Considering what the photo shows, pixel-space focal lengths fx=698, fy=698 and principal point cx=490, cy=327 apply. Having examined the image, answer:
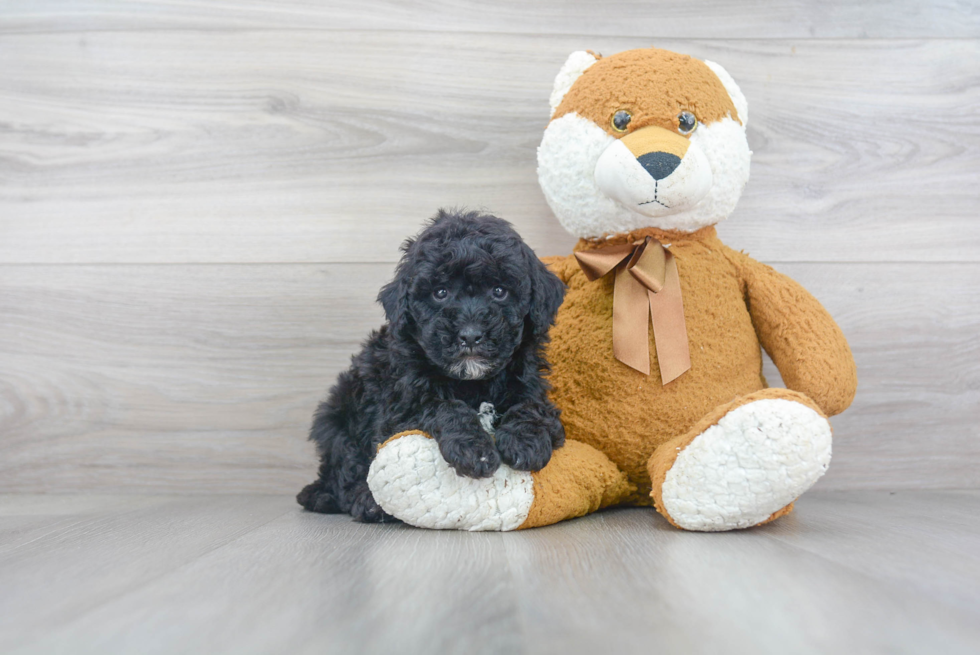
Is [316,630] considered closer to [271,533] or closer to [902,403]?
[271,533]

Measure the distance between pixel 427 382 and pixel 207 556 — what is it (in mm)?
376

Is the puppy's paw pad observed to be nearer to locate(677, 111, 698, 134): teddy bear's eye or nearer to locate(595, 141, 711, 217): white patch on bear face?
locate(595, 141, 711, 217): white patch on bear face

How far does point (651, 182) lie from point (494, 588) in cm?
66

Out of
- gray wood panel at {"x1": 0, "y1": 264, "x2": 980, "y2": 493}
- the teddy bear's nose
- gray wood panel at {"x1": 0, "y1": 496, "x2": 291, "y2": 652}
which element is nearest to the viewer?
gray wood panel at {"x1": 0, "y1": 496, "x2": 291, "y2": 652}

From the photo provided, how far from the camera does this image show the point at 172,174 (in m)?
1.51

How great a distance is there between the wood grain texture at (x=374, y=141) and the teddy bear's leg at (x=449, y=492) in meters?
0.62

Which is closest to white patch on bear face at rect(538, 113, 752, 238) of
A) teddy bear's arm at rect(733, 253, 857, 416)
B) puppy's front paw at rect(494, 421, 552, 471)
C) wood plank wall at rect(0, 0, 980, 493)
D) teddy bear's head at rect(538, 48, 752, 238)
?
teddy bear's head at rect(538, 48, 752, 238)

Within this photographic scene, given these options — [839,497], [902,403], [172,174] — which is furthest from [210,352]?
[902,403]

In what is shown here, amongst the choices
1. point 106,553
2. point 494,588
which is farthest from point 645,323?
point 106,553

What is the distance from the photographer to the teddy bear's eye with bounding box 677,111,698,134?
1.14 meters

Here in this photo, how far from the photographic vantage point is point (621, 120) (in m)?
1.15

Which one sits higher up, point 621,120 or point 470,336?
point 621,120

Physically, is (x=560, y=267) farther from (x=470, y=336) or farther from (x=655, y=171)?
(x=470, y=336)

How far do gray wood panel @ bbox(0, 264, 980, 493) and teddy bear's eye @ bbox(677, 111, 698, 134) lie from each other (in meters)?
0.53
